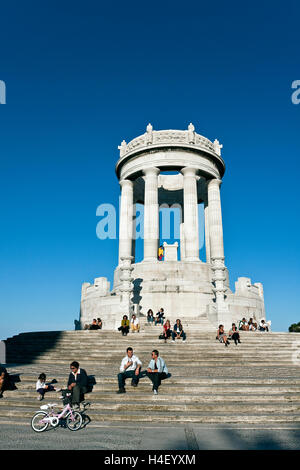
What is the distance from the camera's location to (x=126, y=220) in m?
38.5

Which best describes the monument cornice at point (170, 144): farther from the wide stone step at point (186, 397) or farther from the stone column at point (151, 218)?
the wide stone step at point (186, 397)

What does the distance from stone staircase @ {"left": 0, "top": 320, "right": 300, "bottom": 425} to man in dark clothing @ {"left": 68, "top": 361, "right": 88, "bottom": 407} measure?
56cm

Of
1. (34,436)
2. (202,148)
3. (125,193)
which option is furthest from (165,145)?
(34,436)

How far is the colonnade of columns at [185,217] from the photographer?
35.7 meters

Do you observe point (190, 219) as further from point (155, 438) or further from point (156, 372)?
point (155, 438)

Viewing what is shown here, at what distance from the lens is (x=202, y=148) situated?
126 ft

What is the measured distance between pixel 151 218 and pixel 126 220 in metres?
3.71

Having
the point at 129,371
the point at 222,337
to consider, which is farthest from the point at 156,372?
the point at 222,337

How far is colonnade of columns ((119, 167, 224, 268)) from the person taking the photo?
35656 mm

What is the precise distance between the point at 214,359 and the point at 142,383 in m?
4.84

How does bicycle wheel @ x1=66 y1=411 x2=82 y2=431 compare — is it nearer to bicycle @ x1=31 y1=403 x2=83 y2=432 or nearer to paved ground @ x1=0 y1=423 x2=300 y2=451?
bicycle @ x1=31 y1=403 x2=83 y2=432

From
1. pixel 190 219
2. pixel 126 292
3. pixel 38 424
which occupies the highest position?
pixel 190 219

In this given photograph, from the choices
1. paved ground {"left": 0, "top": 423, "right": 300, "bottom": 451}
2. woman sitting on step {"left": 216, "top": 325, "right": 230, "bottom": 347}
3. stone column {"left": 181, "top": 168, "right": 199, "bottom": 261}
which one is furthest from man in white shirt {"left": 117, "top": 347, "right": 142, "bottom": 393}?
stone column {"left": 181, "top": 168, "right": 199, "bottom": 261}

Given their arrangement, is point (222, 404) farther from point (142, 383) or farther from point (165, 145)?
point (165, 145)
